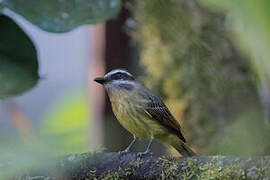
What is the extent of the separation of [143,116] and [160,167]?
3.32 ft

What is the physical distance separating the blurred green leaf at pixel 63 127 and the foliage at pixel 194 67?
2568mm

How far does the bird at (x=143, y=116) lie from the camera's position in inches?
110

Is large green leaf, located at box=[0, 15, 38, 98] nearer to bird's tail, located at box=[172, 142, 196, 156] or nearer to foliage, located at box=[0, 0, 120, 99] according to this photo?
foliage, located at box=[0, 0, 120, 99]

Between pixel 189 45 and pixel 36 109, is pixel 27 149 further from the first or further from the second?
pixel 36 109

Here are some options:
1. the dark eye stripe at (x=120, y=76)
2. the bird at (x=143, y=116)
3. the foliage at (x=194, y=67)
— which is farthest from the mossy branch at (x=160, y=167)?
the foliage at (x=194, y=67)

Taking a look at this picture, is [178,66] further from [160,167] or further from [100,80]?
[160,167]

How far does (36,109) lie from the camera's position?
5336mm

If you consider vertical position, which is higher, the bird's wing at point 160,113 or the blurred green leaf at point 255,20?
the blurred green leaf at point 255,20

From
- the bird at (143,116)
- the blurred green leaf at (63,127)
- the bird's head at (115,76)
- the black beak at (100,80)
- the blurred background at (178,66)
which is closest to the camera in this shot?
the blurred green leaf at (63,127)

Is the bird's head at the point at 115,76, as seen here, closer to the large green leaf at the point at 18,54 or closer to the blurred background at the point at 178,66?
the blurred background at the point at 178,66

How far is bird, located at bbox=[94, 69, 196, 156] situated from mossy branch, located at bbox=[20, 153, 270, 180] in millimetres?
741

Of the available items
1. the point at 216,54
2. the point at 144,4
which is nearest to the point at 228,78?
the point at 216,54

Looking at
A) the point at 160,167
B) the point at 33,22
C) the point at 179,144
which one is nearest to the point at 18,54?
the point at 33,22

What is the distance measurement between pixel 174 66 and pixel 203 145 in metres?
0.74
